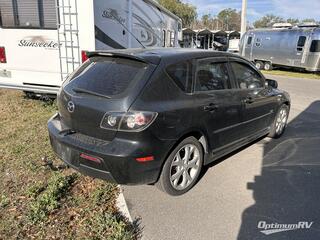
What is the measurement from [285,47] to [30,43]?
19104 mm

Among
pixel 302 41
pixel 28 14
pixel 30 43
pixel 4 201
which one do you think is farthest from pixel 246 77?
pixel 302 41

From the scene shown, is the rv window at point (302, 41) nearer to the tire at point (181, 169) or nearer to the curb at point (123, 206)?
the tire at point (181, 169)

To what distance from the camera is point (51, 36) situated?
277 inches

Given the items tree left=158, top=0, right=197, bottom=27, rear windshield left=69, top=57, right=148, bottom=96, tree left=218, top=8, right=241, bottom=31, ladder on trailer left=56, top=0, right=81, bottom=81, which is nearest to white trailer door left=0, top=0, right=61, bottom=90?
ladder on trailer left=56, top=0, right=81, bottom=81

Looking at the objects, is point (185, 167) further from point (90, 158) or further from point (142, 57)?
point (142, 57)

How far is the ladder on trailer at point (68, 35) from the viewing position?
663 centimetres

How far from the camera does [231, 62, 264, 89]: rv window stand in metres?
5.04

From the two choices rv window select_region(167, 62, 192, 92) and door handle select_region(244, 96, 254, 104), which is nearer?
rv window select_region(167, 62, 192, 92)

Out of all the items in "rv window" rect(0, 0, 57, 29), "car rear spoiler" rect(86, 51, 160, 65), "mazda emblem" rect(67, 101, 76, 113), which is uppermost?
"rv window" rect(0, 0, 57, 29)

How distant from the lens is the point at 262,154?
18.7 ft

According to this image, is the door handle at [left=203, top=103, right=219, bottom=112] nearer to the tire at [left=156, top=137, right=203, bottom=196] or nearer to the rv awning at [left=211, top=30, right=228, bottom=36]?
the tire at [left=156, top=137, right=203, bottom=196]

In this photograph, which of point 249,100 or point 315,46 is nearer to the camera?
point 249,100

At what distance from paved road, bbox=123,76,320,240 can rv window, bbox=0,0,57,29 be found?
4.43 meters

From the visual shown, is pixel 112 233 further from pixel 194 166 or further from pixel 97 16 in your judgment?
pixel 97 16
